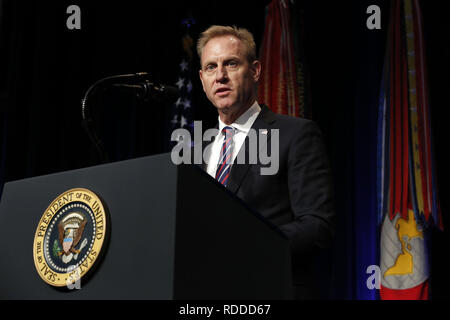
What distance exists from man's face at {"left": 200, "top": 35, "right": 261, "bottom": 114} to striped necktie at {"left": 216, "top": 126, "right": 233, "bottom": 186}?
10 cm

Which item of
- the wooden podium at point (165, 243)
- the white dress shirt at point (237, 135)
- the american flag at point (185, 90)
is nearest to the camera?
the wooden podium at point (165, 243)

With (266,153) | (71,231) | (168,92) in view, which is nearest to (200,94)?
(266,153)

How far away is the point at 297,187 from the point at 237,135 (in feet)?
1.17

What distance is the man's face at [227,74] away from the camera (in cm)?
173

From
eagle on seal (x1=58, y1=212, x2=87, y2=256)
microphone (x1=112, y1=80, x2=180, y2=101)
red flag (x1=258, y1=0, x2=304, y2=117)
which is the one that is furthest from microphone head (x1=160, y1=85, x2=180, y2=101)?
red flag (x1=258, y1=0, x2=304, y2=117)

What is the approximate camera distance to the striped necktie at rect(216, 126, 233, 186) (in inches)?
57.2

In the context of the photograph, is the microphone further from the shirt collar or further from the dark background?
the dark background

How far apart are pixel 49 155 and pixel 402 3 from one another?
2.60 m

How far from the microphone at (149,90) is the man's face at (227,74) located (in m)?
0.48

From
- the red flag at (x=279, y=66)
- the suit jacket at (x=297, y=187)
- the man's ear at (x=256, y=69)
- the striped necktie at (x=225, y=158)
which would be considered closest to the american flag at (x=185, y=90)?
the red flag at (x=279, y=66)

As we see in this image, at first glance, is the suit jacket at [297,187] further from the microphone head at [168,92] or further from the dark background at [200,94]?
the dark background at [200,94]

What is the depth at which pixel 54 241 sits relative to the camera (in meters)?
0.94

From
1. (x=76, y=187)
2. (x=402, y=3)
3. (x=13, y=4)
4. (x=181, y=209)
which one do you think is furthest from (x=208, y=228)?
(x=13, y=4)

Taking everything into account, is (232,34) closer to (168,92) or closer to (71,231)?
(168,92)
